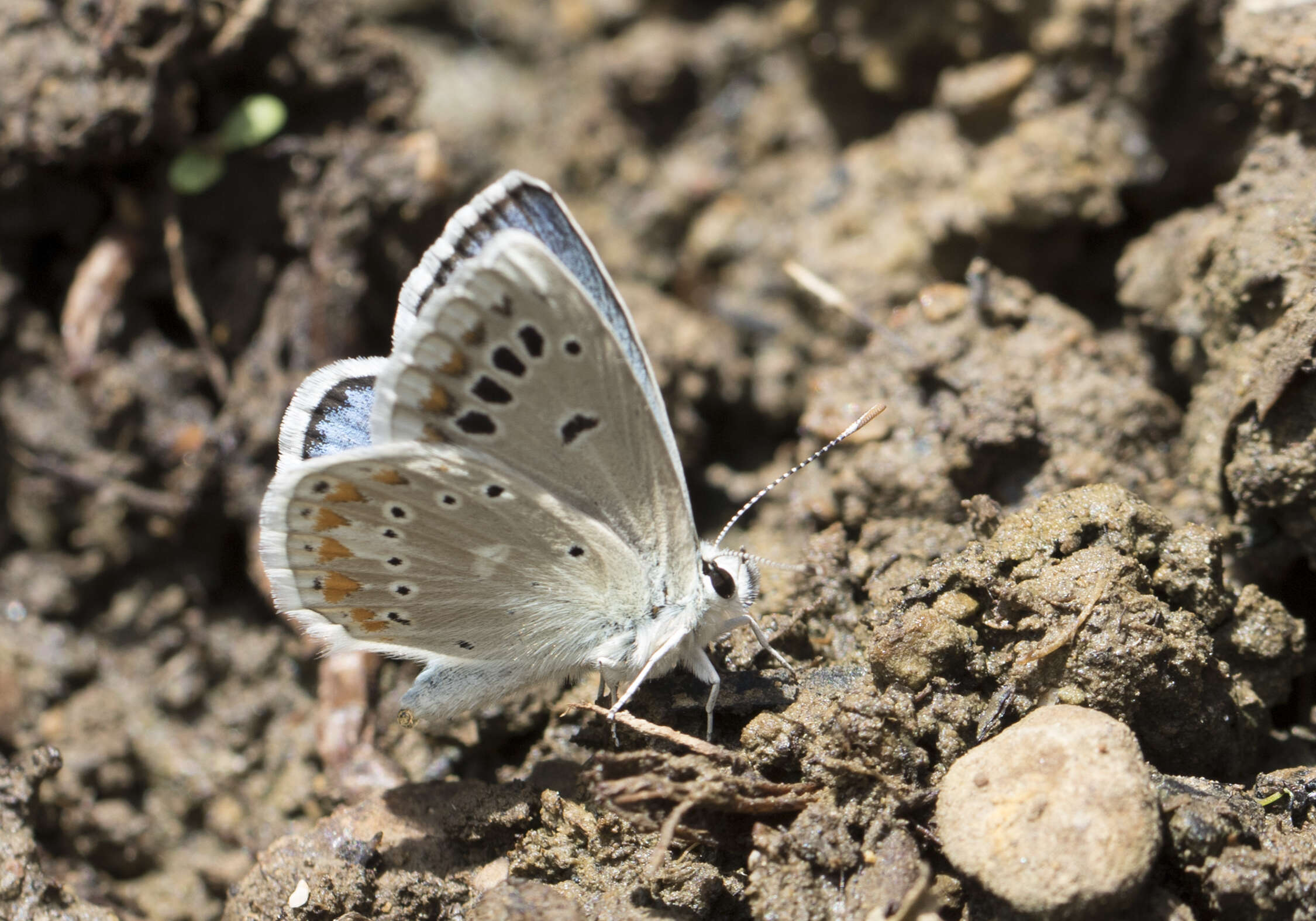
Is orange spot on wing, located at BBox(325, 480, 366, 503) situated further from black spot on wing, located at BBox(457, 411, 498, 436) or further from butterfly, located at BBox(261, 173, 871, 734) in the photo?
black spot on wing, located at BBox(457, 411, 498, 436)

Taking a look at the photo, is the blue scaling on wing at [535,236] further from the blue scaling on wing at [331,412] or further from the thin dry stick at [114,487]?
the thin dry stick at [114,487]

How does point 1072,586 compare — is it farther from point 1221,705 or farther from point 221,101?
point 221,101

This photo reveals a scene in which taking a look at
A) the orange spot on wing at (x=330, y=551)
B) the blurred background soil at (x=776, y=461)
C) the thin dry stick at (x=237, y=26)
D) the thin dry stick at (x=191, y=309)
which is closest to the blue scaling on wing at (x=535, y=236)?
the orange spot on wing at (x=330, y=551)

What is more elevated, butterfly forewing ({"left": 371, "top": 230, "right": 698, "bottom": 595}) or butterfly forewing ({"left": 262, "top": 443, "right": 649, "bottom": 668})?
butterfly forewing ({"left": 371, "top": 230, "right": 698, "bottom": 595})

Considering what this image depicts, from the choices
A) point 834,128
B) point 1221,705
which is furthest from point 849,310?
point 1221,705

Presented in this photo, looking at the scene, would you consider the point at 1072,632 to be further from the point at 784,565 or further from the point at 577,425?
the point at 577,425

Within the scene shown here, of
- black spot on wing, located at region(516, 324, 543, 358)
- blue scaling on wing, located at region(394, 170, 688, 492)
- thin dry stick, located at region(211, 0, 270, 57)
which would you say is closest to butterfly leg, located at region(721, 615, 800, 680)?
blue scaling on wing, located at region(394, 170, 688, 492)
